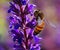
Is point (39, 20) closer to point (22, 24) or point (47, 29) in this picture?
point (22, 24)

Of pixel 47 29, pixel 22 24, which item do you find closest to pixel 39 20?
pixel 22 24

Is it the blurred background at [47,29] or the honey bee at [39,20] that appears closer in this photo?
the honey bee at [39,20]

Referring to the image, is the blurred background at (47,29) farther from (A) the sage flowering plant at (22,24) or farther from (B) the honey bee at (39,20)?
(A) the sage flowering plant at (22,24)

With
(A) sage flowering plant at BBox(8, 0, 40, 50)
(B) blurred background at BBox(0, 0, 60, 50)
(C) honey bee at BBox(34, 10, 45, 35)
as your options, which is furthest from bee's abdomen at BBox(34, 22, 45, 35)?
(B) blurred background at BBox(0, 0, 60, 50)

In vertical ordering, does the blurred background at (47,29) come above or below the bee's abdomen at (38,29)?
above

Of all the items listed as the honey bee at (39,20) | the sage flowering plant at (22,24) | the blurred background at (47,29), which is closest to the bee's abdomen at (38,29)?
the honey bee at (39,20)

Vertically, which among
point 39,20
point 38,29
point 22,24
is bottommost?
point 22,24

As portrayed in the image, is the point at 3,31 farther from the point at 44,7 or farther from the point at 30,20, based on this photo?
the point at 30,20

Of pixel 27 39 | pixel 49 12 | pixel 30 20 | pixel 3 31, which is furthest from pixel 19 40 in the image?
pixel 49 12

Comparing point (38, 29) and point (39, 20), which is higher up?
point (39, 20)
